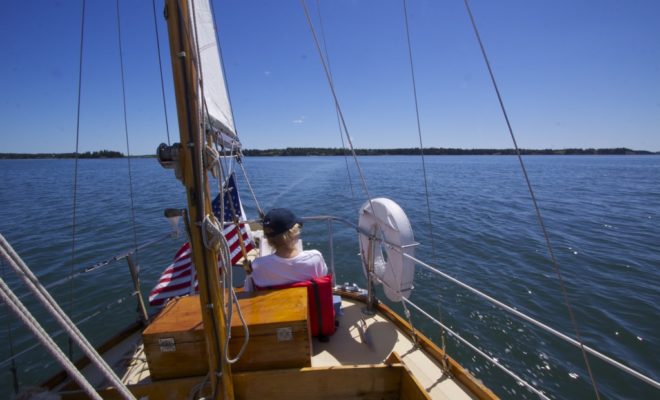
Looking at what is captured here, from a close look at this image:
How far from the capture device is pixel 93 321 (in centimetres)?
590

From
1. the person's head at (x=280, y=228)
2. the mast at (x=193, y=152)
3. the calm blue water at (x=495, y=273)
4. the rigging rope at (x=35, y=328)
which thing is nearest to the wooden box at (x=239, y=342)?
the mast at (x=193, y=152)

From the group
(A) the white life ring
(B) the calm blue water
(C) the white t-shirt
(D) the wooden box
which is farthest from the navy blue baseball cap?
(B) the calm blue water

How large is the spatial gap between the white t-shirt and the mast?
0.80 m

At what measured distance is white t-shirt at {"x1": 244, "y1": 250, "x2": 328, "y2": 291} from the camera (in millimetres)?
2498

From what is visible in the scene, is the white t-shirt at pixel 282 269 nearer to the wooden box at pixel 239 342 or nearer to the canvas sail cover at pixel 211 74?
the wooden box at pixel 239 342

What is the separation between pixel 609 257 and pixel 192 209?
39.8 ft

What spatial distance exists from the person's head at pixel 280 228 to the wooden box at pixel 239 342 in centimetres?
60

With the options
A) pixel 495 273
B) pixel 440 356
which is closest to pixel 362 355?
pixel 440 356

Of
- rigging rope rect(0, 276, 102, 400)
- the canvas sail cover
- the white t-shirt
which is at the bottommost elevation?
the white t-shirt

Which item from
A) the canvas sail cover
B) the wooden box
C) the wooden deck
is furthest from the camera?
the canvas sail cover

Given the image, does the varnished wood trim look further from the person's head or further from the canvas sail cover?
the canvas sail cover

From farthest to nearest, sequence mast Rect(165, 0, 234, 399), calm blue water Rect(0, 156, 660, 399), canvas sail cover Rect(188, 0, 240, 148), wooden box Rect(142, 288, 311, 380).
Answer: calm blue water Rect(0, 156, 660, 399) → canvas sail cover Rect(188, 0, 240, 148) → wooden box Rect(142, 288, 311, 380) → mast Rect(165, 0, 234, 399)

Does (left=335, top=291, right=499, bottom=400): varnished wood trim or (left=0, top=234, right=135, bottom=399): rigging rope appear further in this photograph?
(left=335, top=291, right=499, bottom=400): varnished wood trim

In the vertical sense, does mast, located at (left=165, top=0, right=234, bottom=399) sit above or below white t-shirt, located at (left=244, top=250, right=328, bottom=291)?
above
